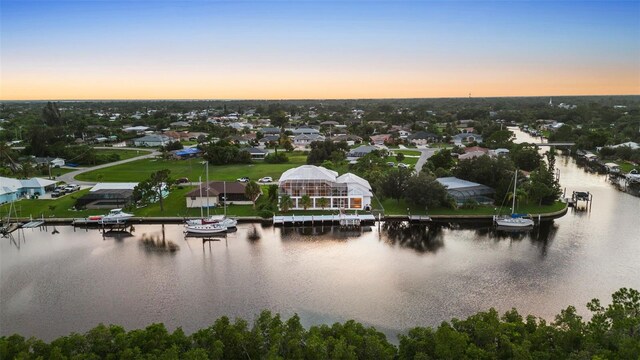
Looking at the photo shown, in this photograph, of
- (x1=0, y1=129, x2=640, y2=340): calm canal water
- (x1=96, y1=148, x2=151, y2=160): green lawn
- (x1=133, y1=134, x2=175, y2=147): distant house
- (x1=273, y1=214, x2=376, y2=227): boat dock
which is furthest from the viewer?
(x1=133, y1=134, x2=175, y2=147): distant house

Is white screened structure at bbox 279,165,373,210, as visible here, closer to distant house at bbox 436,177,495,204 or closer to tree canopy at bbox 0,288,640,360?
distant house at bbox 436,177,495,204

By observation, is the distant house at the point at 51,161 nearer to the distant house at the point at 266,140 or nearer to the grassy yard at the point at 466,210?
the distant house at the point at 266,140

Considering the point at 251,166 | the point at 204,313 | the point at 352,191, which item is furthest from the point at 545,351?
the point at 251,166

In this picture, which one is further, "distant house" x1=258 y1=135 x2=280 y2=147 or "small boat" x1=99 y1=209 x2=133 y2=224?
"distant house" x1=258 y1=135 x2=280 y2=147

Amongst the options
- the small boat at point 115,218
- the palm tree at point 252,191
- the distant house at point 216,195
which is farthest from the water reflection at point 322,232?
the small boat at point 115,218

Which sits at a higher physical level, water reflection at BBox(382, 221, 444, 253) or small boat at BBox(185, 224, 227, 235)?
small boat at BBox(185, 224, 227, 235)

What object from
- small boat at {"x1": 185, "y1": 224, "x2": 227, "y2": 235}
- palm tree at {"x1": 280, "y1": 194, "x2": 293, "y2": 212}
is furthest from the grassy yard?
small boat at {"x1": 185, "y1": 224, "x2": 227, "y2": 235}

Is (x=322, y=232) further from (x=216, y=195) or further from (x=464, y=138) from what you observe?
(x=464, y=138)
